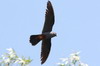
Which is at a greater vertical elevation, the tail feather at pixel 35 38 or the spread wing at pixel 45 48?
the tail feather at pixel 35 38

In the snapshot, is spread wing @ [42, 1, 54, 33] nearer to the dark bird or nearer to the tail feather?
the dark bird

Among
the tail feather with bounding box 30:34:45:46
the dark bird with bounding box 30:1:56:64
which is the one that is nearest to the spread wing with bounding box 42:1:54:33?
the dark bird with bounding box 30:1:56:64

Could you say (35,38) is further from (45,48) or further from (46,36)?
(45,48)

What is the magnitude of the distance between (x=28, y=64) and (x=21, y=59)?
1.39ft

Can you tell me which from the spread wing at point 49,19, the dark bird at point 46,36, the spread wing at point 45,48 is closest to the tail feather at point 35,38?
the dark bird at point 46,36

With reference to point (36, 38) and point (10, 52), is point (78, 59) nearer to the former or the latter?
point (10, 52)

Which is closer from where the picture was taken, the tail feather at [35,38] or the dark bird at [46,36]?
the tail feather at [35,38]

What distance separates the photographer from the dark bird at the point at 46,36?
10.1 meters

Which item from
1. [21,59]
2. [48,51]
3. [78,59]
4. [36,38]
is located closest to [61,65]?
[78,59]

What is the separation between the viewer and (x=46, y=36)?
1021cm

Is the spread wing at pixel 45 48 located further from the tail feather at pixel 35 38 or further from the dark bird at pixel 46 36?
the tail feather at pixel 35 38

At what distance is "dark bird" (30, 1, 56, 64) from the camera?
10.1 m

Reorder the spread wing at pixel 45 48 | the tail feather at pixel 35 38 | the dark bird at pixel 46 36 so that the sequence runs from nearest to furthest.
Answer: the tail feather at pixel 35 38 → the dark bird at pixel 46 36 → the spread wing at pixel 45 48

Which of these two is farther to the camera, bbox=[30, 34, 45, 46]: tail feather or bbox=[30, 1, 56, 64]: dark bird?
bbox=[30, 1, 56, 64]: dark bird
